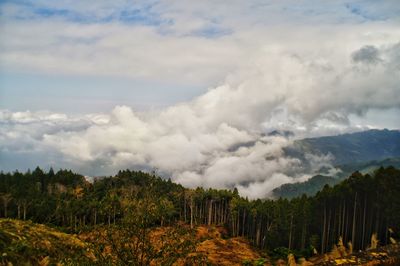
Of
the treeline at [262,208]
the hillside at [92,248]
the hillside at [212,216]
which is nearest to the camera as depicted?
the hillside at [92,248]

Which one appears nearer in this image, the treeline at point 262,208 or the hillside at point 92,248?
the hillside at point 92,248

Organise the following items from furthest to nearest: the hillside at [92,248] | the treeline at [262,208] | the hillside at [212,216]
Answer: the treeline at [262,208]
the hillside at [212,216]
the hillside at [92,248]

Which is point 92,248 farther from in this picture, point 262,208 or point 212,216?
point 212,216

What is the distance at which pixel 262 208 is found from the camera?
399ft

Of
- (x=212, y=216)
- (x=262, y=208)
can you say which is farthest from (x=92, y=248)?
(x=212, y=216)

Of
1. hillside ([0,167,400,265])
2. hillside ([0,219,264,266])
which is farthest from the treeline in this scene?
hillside ([0,219,264,266])

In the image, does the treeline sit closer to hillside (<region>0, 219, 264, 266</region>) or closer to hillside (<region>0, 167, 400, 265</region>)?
hillside (<region>0, 167, 400, 265</region>)

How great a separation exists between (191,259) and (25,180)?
520ft

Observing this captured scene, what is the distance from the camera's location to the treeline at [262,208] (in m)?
88.4

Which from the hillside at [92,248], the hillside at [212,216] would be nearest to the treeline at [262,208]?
the hillside at [212,216]

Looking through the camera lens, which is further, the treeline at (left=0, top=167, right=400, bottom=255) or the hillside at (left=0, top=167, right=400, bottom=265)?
the treeline at (left=0, top=167, right=400, bottom=255)

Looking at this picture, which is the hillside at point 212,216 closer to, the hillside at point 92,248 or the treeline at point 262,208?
the hillside at point 92,248

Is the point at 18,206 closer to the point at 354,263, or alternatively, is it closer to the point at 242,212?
the point at 242,212

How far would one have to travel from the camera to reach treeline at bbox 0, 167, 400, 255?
88438 mm
